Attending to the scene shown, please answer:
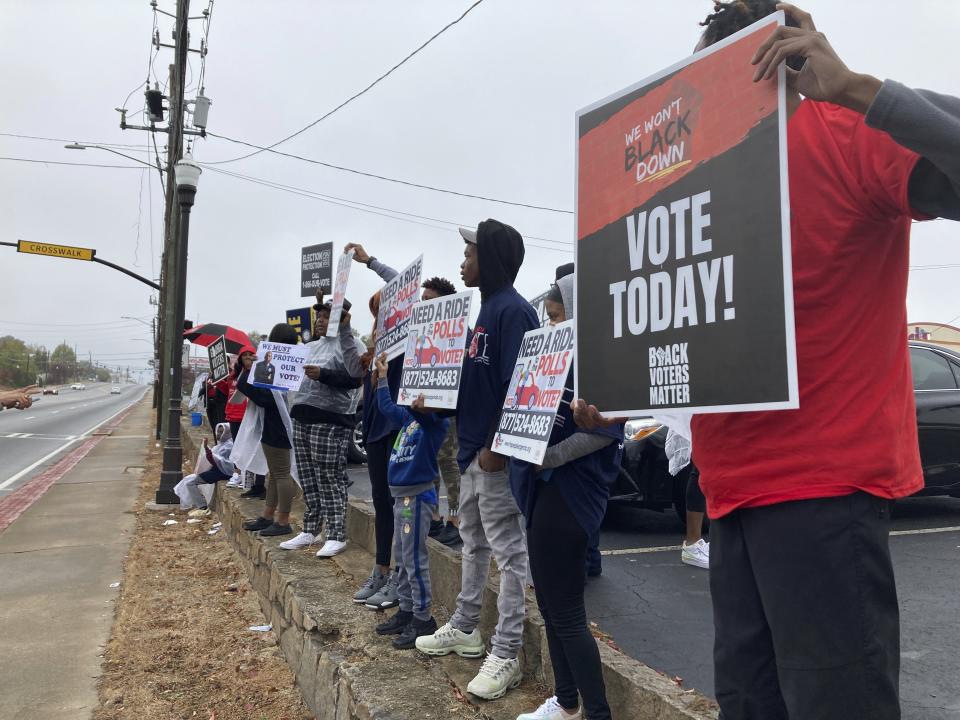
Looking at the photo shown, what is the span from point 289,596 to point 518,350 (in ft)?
6.97

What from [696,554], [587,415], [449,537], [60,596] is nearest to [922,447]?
[696,554]

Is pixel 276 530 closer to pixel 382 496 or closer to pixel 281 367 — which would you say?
pixel 281 367

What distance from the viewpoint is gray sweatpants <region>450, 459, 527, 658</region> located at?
2.89 meters

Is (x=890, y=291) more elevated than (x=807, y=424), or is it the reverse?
(x=890, y=291)

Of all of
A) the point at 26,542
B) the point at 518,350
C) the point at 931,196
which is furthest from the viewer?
the point at 26,542

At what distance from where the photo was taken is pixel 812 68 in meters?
1.28

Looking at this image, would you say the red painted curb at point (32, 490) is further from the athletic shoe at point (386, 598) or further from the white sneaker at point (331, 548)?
the athletic shoe at point (386, 598)

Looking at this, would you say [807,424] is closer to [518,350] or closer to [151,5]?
[518,350]

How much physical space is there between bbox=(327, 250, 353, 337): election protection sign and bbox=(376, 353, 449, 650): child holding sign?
3.91ft

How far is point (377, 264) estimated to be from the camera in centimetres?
456

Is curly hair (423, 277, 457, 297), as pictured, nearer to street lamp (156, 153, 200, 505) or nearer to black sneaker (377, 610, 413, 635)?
black sneaker (377, 610, 413, 635)

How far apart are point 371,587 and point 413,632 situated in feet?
2.16

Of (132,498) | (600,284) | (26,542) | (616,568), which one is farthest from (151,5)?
(600,284)

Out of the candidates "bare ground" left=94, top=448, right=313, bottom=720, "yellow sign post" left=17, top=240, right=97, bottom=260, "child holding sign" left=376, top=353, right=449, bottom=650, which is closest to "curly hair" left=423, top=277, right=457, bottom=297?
"child holding sign" left=376, top=353, right=449, bottom=650
